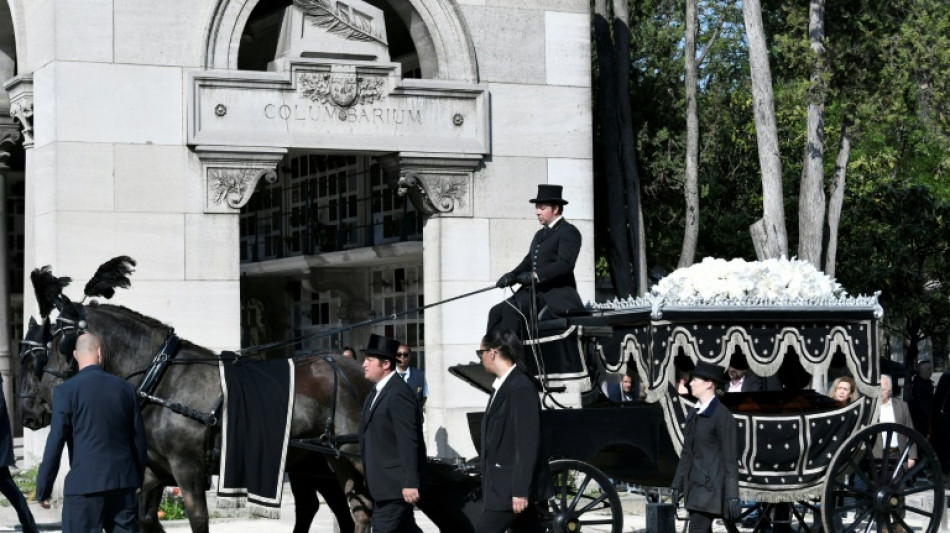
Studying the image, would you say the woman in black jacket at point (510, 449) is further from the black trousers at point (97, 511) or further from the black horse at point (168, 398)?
the black horse at point (168, 398)

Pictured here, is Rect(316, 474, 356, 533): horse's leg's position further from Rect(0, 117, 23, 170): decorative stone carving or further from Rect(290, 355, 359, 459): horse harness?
Rect(0, 117, 23, 170): decorative stone carving

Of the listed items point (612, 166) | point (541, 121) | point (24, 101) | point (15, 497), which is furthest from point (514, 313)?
point (612, 166)

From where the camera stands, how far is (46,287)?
1265 cm

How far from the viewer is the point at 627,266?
23.2m

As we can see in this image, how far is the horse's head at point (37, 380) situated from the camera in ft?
41.4

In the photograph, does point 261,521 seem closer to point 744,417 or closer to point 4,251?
point 744,417

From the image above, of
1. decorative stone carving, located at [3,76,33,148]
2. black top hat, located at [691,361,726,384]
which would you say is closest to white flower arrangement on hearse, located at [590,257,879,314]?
black top hat, located at [691,361,726,384]

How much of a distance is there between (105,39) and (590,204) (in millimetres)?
6166

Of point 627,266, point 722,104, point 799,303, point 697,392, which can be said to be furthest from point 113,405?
point 722,104

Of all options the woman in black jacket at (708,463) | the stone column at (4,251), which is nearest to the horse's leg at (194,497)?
the woman in black jacket at (708,463)

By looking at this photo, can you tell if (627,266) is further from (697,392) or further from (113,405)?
(113,405)

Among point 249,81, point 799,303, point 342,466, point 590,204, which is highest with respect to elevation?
point 249,81

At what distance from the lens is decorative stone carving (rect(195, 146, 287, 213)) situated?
18.3 meters

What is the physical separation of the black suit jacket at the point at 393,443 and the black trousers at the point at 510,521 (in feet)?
1.95
